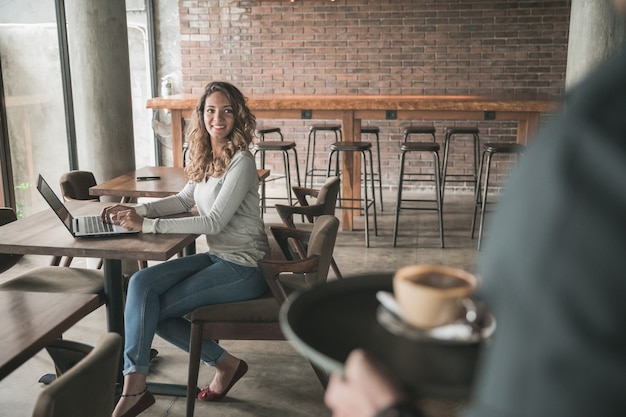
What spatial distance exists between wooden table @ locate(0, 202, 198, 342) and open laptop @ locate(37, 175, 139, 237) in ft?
0.11

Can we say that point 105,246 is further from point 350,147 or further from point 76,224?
point 350,147

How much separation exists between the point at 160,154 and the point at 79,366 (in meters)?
7.31

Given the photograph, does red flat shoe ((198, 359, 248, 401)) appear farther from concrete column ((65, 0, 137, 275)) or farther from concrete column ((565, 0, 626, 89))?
concrete column ((565, 0, 626, 89))

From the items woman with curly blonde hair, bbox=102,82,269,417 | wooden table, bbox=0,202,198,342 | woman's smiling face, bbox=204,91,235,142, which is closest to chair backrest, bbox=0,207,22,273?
wooden table, bbox=0,202,198,342

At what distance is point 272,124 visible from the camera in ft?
27.2

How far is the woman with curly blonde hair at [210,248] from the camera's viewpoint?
270 centimetres

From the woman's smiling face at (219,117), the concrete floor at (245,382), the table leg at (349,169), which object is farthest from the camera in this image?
the table leg at (349,169)

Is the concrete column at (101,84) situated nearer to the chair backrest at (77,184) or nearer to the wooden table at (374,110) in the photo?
the chair backrest at (77,184)

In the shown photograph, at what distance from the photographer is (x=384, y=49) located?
7.97m

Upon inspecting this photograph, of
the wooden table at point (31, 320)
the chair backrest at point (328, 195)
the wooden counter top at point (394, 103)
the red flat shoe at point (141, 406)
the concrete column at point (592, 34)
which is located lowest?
the red flat shoe at point (141, 406)

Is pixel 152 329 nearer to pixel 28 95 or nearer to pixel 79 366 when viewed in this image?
pixel 79 366

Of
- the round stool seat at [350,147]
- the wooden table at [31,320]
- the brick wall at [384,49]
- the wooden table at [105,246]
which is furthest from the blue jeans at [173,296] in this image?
the brick wall at [384,49]

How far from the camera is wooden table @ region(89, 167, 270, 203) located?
12.7ft

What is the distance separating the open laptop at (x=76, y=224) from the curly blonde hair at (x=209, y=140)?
1.48 feet
